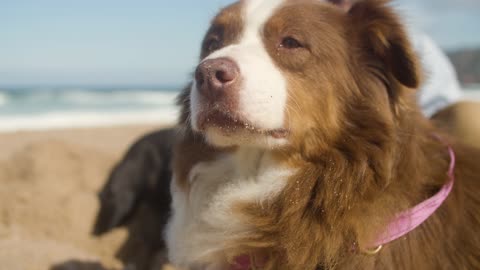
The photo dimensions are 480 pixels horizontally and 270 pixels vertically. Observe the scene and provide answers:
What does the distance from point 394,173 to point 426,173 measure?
0.20 m

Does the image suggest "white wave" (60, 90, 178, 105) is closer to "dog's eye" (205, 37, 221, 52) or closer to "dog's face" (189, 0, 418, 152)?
"dog's eye" (205, 37, 221, 52)

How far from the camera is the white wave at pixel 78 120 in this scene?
15.5 meters

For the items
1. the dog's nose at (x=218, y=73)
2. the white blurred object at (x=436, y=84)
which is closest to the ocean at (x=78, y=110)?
the white blurred object at (x=436, y=84)

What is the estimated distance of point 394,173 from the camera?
2.63 metres

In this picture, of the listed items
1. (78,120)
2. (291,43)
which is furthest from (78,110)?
(291,43)

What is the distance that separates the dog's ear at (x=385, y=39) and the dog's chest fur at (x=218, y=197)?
0.78 meters

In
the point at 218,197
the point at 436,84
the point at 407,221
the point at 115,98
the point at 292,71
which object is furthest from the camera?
the point at 115,98

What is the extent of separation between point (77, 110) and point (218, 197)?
17624mm

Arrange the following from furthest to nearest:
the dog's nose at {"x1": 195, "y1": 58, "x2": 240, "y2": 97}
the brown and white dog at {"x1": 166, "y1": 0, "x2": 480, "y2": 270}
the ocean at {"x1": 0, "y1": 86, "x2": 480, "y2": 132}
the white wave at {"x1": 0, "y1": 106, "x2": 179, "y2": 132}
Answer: the ocean at {"x1": 0, "y1": 86, "x2": 480, "y2": 132}, the white wave at {"x1": 0, "y1": 106, "x2": 179, "y2": 132}, the brown and white dog at {"x1": 166, "y1": 0, "x2": 480, "y2": 270}, the dog's nose at {"x1": 195, "y1": 58, "x2": 240, "y2": 97}

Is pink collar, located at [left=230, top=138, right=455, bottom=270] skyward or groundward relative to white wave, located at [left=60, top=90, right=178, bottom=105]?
skyward

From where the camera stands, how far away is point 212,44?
3.14 m

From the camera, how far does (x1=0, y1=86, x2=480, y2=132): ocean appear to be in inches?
638

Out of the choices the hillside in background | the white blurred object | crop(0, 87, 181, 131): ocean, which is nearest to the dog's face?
the white blurred object

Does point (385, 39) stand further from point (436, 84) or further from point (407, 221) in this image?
point (436, 84)
